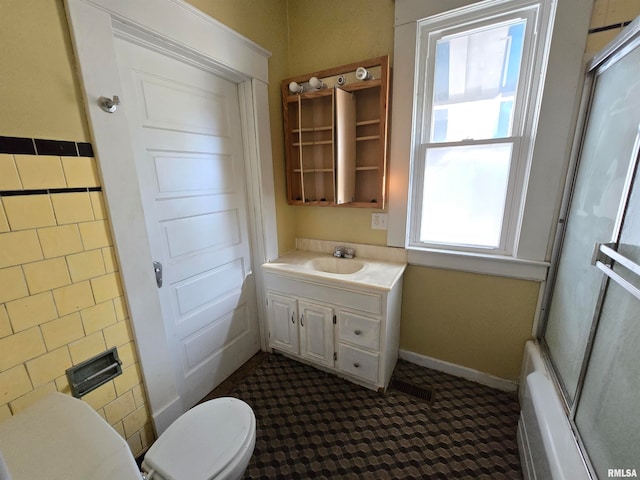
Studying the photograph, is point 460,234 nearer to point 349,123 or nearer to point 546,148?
point 546,148

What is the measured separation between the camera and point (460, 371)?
188cm

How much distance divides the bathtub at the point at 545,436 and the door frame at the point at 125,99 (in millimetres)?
1740

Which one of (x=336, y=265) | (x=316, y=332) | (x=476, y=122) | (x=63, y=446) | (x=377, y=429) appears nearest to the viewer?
(x=63, y=446)

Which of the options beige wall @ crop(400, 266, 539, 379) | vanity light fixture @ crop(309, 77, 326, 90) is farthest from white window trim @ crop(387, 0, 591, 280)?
vanity light fixture @ crop(309, 77, 326, 90)

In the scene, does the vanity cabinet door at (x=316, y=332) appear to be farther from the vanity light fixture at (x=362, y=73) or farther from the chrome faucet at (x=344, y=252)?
the vanity light fixture at (x=362, y=73)

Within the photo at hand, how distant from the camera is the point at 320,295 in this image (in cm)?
179

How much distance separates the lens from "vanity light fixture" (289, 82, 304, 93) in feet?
6.31

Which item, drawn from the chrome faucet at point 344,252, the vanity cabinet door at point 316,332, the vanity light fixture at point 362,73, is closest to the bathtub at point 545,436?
the vanity cabinet door at point 316,332

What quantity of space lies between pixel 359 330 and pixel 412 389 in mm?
578

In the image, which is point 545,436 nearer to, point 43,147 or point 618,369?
point 618,369

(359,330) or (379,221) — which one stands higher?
(379,221)

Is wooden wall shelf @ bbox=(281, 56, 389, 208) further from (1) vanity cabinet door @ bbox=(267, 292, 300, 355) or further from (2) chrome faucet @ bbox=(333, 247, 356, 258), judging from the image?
(1) vanity cabinet door @ bbox=(267, 292, 300, 355)

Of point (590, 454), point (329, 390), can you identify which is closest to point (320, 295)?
point (329, 390)

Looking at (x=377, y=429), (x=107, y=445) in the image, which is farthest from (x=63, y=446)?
(x=377, y=429)
